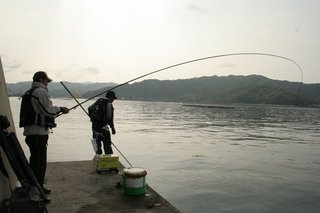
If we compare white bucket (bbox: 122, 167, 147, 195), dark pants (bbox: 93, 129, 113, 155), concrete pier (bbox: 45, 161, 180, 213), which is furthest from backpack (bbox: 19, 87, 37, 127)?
dark pants (bbox: 93, 129, 113, 155)

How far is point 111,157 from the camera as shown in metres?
9.46

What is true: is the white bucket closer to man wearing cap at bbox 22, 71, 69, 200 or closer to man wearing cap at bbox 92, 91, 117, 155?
man wearing cap at bbox 22, 71, 69, 200

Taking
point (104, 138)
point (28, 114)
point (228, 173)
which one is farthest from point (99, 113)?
point (228, 173)

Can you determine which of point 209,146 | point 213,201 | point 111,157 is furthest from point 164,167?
point 209,146

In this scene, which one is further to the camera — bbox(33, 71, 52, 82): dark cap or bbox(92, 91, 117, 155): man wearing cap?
bbox(92, 91, 117, 155): man wearing cap

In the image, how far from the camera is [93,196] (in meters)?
7.54

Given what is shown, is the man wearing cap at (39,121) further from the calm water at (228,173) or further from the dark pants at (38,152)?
the calm water at (228,173)

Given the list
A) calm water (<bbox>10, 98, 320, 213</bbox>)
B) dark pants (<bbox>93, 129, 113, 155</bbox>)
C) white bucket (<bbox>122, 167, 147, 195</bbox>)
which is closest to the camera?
white bucket (<bbox>122, 167, 147, 195</bbox>)

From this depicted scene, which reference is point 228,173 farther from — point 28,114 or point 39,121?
point 28,114

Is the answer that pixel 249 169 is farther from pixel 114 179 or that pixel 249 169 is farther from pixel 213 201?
pixel 114 179

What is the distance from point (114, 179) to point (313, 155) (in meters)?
19.5

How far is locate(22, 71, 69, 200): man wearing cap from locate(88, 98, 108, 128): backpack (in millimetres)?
3152

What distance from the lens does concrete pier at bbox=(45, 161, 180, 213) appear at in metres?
6.78

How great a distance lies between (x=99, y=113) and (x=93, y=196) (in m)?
3.06
